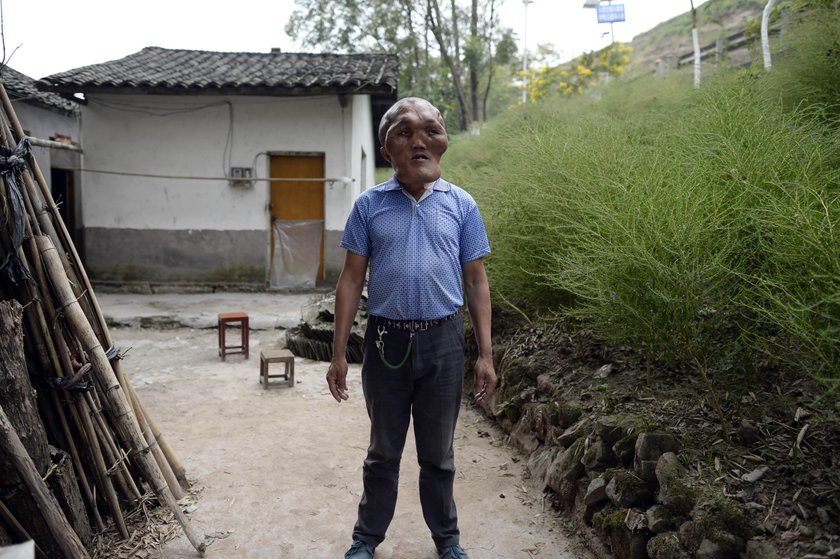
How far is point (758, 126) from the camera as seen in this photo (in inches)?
129

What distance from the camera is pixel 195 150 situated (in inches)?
385

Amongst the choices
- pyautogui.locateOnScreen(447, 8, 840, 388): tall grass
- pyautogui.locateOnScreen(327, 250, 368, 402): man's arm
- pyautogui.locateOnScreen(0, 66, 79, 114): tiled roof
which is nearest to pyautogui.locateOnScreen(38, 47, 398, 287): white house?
pyautogui.locateOnScreen(0, 66, 79, 114): tiled roof

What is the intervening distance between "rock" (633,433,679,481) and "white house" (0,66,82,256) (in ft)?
31.8

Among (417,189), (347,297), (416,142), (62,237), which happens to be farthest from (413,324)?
(62,237)

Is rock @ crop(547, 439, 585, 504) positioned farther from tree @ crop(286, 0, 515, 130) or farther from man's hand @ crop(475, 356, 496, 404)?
tree @ crop(286, 0, 515, 130)

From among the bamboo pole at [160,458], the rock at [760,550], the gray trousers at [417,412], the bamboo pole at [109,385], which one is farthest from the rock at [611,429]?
the bamboo pole at [160,458]

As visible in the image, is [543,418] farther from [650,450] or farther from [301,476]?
[301,476]

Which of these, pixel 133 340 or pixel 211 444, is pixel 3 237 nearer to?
pixel 211 444

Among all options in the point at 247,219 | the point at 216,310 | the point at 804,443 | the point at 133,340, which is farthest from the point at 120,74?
the point at 804,443

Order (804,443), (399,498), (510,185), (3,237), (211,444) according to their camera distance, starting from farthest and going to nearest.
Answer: (510,185)
(211,444)
(399,498)
(3,237)
(804,443)

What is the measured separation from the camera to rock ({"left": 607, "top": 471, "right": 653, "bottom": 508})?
249 centimetres

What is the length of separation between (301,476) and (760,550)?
2309mm

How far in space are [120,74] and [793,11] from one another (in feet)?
28.3

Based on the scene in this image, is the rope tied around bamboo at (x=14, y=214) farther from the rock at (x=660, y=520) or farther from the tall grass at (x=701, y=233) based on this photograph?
the rock at (x=660, y=520)
